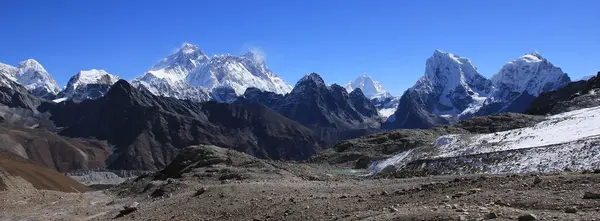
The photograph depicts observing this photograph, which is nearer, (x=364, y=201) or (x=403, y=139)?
(x=364, y=201)

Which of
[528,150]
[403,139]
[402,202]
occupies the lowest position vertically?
[402,202]

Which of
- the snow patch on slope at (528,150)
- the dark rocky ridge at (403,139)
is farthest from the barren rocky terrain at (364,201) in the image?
the dark rocky ridge at (403,139)

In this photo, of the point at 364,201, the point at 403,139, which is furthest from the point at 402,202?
the point at 403,139

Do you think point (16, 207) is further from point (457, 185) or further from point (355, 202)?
point (457, 185)

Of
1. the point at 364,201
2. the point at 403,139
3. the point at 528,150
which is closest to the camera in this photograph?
the point at 364,201

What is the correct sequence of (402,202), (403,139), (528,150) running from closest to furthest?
(402,202), (528,150), (403,139)

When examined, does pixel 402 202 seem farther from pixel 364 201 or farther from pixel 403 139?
pixel 403 139

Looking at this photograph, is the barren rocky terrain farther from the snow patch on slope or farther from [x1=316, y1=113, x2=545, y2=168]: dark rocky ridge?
[x1=316, y1=113, x2=545, y2=168]: dark rocky ridge

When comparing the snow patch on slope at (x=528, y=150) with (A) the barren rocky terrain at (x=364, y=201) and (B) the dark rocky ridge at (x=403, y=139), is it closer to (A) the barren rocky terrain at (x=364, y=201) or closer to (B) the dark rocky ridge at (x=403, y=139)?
(A) the barren rocky terrain at (x=364, y=201)

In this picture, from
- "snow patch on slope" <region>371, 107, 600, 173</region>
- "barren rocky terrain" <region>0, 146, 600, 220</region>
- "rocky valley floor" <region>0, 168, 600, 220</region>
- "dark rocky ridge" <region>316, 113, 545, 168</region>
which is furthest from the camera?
"dark rocky ridge" <region>316, 113, 545, 168</region>

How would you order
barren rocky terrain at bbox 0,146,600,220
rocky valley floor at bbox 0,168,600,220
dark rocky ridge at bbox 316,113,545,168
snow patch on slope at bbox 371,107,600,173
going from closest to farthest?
1. rocky valley floor at bbox 0,168,600,220
2. barren rocky terrain at bbox 0,146,600,220
3. snow patch on slope at bbox 371,107,600,173
4. dark rocky ridge at bbox 316,113,545,168

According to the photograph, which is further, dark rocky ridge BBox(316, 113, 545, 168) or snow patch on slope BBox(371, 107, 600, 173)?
dark rocky ridge BBox(316, 113, 545, 168)

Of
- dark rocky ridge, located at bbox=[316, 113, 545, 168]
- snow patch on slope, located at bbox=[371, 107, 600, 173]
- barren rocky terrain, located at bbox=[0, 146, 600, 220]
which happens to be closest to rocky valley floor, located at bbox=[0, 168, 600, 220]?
barren rocky terrain, located at bbox=[0, 146, 600, 220]

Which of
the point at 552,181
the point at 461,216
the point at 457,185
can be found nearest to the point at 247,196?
the point at 457,185
